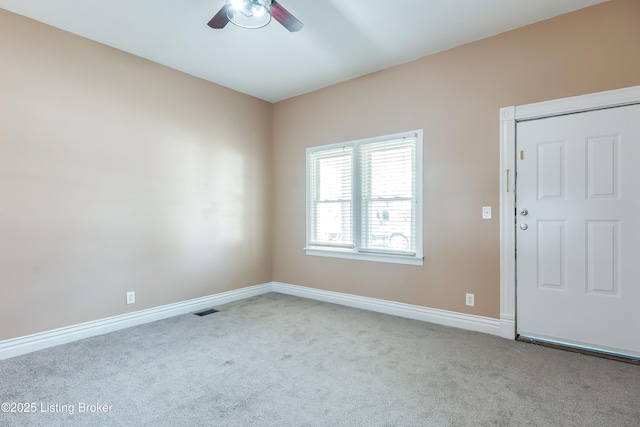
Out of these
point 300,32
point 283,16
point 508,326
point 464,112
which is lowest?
point 508,326

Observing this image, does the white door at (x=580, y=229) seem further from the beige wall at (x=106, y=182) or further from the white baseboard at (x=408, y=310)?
the beige wall at (x=106, y=182)

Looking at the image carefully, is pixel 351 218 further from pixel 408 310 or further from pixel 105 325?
pixel 105 325

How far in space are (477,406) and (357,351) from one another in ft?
3.25

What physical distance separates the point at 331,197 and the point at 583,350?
2936 mm

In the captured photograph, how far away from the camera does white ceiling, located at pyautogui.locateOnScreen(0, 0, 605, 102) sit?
2576 mm

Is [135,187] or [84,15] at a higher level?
[84,15]

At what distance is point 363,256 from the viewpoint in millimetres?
3928

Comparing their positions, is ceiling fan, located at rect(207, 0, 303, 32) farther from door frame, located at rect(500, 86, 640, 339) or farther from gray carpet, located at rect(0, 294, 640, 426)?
gray carpet, located at rect(0, 294, 640, 426)

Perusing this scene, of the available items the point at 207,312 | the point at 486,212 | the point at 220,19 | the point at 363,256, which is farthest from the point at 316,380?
the point at 220,19

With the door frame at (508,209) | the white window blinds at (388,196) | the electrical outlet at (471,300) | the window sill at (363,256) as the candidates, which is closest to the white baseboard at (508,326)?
the door frame at (508,209)

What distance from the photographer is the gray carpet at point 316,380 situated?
181 centimetres

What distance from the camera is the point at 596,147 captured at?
2.61 metres

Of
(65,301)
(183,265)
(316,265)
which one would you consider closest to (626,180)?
(316,265)

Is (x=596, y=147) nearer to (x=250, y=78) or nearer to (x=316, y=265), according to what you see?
(x=316, y=265)
